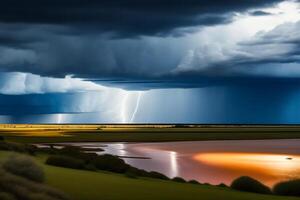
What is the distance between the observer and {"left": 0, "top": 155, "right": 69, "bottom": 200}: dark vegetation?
12055 millimetres

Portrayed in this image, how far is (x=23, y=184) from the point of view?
13133 millimetres

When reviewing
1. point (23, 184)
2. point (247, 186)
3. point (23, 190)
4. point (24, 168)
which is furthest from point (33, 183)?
point (247, 186)

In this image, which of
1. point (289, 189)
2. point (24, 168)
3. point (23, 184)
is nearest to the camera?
point (23, 184)

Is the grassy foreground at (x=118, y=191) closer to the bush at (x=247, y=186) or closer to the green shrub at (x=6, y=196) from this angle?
the green shrub at (x=6, y=196)

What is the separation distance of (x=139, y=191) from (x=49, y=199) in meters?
5.09

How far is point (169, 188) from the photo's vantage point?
1823 centimetres

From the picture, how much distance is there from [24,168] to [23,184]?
6.63 ft

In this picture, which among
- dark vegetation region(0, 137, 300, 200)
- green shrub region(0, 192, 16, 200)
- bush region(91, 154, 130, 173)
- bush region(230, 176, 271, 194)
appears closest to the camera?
green shrub region(0, 192, 16, 200)

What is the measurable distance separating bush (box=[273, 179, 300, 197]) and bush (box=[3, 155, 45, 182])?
10.6 m

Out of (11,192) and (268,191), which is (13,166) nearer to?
(11,192)

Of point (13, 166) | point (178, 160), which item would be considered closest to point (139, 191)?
point (13, 166)

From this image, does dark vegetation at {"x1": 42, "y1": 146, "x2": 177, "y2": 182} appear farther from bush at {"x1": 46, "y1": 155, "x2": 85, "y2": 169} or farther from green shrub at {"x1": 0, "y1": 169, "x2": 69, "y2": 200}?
green shrub at {"x1": 0, "y1": 169, "x2": 69, "y2": 200}

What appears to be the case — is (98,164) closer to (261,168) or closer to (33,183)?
(33,183)

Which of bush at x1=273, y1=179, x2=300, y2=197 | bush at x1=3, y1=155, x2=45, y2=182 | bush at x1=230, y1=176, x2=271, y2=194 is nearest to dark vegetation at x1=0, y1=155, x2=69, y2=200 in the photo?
bush at x1=3, y1=155, x2=45, y2=182
